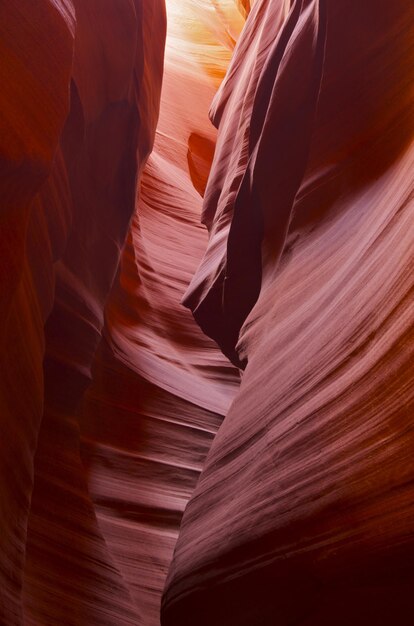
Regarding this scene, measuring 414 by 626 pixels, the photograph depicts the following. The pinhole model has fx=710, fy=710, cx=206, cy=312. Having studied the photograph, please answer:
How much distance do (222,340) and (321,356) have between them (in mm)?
2036

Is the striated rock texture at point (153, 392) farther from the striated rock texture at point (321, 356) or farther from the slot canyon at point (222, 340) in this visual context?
the striated rock texture at point (321, 356)

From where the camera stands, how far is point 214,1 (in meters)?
12.5

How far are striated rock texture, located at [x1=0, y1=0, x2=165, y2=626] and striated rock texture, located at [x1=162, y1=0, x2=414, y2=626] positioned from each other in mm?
877

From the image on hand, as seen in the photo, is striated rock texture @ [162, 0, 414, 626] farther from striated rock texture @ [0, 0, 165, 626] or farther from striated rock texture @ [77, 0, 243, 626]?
striated rock texture @ [77, 0, 243, 626]

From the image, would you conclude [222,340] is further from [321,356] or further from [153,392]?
[321,356]

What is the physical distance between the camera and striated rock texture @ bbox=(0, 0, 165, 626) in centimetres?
226

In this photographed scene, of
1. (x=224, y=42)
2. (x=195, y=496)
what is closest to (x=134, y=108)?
(x=195, y=496)

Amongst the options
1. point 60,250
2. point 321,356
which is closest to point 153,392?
point 60,250

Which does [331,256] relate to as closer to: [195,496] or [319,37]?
[195,496]

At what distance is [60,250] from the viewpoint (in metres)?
3.52

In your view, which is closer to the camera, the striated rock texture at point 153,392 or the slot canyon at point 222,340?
the slot canyon at point 222,340

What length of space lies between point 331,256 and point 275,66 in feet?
5.89

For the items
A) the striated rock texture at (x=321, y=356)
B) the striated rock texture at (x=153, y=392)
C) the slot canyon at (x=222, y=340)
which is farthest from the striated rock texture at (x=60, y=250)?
the striated rock texture at (x=321, y=356)

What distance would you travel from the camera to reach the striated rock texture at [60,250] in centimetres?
226
